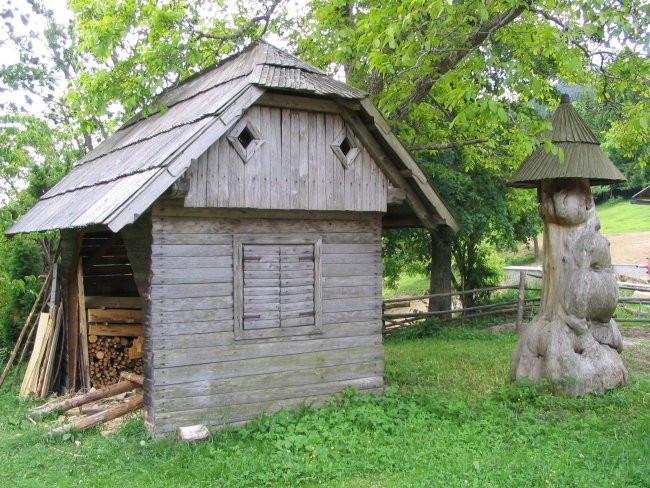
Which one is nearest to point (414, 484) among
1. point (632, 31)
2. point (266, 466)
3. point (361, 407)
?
point (266, 466)

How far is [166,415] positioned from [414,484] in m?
3.01

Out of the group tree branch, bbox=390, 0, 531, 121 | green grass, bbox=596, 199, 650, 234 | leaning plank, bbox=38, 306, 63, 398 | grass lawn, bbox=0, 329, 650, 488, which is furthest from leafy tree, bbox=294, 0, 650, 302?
green grass, bbox=596, 199, 650, 234

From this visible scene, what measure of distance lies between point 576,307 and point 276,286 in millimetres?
4246

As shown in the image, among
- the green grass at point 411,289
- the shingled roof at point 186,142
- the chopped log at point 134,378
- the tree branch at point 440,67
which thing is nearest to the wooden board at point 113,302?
the chopped log at point 134,378

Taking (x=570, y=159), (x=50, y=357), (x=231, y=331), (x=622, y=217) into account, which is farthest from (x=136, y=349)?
(x=622, y=217)

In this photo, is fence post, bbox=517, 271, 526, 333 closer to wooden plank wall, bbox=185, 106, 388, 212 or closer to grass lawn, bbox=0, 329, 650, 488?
grass lawn, bbox=0, 329, 650, 488

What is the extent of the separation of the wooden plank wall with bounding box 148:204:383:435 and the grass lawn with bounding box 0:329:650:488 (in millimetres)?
392

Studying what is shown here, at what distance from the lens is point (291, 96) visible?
7.66 metres

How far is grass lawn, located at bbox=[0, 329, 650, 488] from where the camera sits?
592 cm

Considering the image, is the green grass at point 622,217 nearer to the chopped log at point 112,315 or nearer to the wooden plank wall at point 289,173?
the wooden plank wall at point 289,173

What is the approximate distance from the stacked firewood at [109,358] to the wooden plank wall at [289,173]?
4218 mm

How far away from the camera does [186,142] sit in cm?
648

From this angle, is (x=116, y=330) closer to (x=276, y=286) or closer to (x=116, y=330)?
(x=116, y=330)

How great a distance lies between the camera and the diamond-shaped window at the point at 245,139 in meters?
7.25
